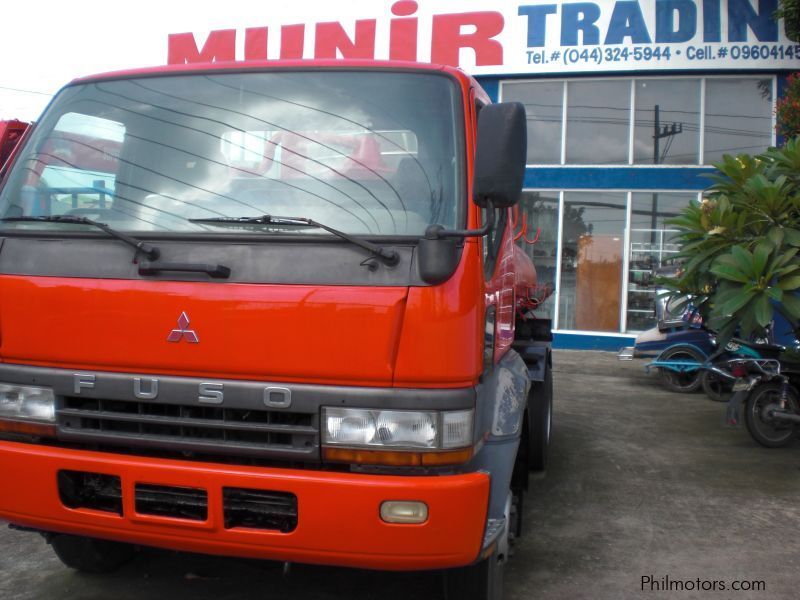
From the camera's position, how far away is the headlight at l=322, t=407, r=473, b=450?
2.67 meters

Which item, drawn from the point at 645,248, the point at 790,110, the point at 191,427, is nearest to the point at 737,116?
the point at 790,110

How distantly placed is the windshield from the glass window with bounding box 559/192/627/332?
11370mm

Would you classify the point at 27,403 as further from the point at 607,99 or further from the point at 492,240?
the point at 607,99

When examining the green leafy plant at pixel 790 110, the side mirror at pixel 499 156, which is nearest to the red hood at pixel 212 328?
the side mirror at pixel 499 156

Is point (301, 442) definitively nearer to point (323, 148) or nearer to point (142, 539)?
point (142, 539)

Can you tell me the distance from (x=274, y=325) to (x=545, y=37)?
12352 millimetres

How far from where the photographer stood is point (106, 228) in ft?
9.71

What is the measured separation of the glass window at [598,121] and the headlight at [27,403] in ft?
40.3

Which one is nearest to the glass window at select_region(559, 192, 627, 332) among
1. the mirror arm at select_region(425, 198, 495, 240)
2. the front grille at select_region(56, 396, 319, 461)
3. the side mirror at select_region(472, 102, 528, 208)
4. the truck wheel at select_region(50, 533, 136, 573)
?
the truck wheel at select_region(50, 533, 136, 573)

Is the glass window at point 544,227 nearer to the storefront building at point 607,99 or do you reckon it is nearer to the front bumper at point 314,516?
the storefront building at point 607,99

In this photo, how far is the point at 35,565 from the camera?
4.02m

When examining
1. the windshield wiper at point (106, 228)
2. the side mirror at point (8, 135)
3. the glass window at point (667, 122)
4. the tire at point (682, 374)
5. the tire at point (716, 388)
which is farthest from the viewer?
the glass window at point (667, 122)

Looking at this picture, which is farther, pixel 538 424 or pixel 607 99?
pixel 607 99

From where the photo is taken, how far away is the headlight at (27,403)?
2973mm
